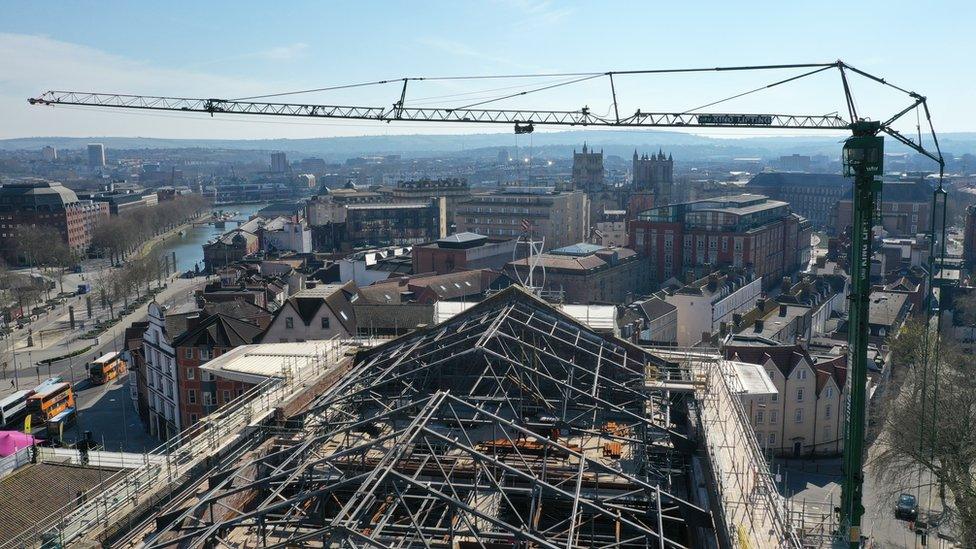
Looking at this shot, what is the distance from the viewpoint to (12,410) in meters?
38.1

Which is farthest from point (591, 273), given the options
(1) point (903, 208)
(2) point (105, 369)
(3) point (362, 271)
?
(1) point (903, 208)

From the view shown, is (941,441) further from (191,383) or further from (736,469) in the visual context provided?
(191,383)

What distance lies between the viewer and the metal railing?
14.4 metres

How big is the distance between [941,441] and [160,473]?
25.9 m

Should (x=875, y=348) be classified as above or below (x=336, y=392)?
below

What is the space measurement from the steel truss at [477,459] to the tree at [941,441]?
36.8ft

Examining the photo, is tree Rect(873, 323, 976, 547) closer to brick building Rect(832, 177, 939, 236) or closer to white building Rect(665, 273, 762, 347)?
white building Rect(665, 273, 762, 347)

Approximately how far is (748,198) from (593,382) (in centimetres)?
6207

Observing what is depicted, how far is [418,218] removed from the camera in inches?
3799

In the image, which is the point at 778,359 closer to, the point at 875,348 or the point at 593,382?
the point at 875,348

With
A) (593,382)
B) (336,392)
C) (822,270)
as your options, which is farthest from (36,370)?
(822,270)

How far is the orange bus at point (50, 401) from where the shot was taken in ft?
127

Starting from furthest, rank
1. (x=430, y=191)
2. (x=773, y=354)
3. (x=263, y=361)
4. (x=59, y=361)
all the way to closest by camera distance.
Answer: (x=430, y=191), (x=59, y=361), (x=773, y=354), (x=263, y=361)

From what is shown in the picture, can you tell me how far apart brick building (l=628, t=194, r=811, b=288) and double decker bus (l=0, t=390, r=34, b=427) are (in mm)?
47412
